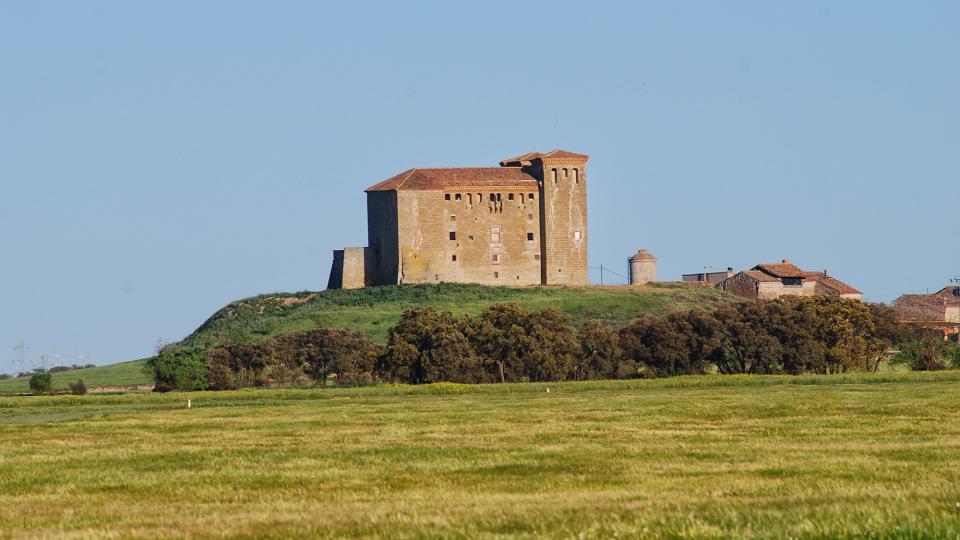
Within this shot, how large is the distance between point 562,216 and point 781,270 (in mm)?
20608

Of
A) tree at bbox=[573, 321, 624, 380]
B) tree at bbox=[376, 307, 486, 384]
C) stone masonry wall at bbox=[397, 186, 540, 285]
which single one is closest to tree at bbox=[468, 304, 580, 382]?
tree at bbox=[573, 321, 624, 380]

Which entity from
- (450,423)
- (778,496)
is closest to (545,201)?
(450,423)

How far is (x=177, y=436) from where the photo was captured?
127 ft

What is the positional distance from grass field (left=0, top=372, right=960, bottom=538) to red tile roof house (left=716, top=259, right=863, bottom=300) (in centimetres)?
8598

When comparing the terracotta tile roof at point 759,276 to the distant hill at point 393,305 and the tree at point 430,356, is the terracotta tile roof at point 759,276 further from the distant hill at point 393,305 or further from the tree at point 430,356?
the tree at point 430,356

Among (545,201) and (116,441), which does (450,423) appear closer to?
(116,441)

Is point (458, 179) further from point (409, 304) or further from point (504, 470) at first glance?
point (504, 470)

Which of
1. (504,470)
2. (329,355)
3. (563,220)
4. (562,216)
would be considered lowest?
(504,470)

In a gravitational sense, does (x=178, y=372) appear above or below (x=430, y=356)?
below

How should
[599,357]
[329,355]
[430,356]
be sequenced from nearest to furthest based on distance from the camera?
[430,356] → [599,357] → [329,355]

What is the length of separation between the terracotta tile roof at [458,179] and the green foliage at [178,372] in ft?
161

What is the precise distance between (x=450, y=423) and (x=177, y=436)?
23.2 ft

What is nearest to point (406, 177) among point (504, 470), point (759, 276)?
point (759, 276)

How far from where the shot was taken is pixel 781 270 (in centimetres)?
14062
